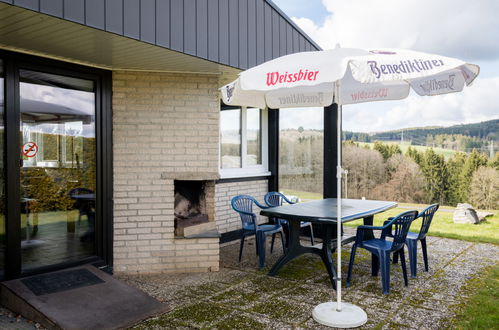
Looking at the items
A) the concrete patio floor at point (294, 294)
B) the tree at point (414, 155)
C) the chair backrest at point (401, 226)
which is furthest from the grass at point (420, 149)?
the chair backrest at point (401, 226)

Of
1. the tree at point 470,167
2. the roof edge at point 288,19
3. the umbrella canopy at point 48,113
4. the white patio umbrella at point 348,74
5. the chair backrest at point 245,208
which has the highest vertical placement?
the roof edge at point 288,19

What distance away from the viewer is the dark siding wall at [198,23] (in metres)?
3.30

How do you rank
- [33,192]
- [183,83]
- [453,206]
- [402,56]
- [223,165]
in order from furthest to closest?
[453,206] < [223,165] < [183,83] < [33,192] < [402,56]

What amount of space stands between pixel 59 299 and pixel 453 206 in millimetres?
10154

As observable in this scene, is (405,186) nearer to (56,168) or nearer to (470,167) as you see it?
(470,167)

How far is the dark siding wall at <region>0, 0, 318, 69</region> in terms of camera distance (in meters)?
3.30

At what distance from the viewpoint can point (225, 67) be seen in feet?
16.4

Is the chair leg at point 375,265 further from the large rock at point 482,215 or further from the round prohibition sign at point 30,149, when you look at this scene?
the large rock at point 482,215

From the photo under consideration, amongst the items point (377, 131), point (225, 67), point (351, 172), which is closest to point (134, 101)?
point (225, 67)

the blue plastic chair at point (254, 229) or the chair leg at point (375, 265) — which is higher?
the blue plastic chair at point (254, 229)

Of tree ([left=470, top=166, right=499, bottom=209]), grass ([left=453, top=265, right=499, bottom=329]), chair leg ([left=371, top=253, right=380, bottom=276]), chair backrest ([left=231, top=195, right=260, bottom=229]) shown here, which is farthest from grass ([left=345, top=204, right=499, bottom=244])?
chair backrest ([left=231, top=195, right=260, bottom=229])

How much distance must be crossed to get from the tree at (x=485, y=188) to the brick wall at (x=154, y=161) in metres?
8.17

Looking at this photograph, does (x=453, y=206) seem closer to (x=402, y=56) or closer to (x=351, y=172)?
(x=351, y=172)

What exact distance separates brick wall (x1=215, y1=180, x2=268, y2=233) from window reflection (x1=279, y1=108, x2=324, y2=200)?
81cm
